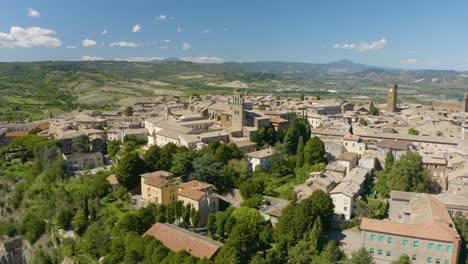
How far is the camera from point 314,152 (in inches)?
1737

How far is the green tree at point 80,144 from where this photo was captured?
53.2 meters

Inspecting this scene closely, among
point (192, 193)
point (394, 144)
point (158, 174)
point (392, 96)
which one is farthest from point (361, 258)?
point (392, 96)

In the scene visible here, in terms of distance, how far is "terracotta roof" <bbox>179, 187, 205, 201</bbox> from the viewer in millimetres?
34653

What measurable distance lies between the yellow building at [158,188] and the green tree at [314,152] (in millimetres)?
15325

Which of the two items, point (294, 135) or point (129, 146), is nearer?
point (294, 135)

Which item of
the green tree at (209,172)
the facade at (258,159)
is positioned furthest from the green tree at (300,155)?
the green tree at (209,172)

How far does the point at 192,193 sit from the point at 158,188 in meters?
3.74

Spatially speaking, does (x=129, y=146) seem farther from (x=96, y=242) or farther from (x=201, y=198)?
(x=201, y=198)

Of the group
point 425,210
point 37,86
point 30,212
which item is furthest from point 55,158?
point 37,86

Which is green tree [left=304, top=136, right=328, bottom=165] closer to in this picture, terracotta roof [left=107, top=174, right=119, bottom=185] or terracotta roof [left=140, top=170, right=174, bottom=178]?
terracotta roof [left=140, top=170, right=174, bottom=178]

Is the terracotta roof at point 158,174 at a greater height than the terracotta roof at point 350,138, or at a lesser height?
lesser

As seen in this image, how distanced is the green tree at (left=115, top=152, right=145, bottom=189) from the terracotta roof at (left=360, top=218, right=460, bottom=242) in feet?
76.9

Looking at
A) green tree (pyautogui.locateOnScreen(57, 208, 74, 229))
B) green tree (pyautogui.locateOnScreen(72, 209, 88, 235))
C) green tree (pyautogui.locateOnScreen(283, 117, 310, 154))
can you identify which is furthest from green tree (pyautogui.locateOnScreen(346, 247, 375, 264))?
green tree (pyautogui.locateOnScreen(57, 208, 74, 229))

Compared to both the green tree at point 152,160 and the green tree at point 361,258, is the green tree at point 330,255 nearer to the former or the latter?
the green tree at point 361,258
